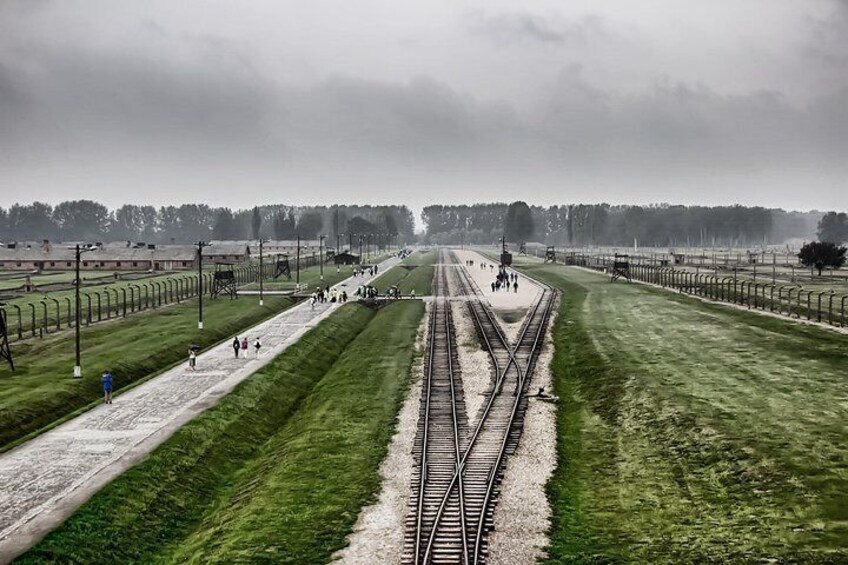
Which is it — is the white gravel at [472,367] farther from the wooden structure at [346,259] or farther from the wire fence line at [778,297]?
the wooden structure at [346,259]

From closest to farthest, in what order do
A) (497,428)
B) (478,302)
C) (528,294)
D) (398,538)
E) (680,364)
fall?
(398,538), (497,428), (680,364), (478,302), (528,294)

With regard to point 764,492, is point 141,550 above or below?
below

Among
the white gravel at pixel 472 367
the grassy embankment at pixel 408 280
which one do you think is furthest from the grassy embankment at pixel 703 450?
the grassy embankment at pixel 408 280

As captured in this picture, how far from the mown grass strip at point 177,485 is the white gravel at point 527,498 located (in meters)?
9.32

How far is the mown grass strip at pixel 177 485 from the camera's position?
20641 millimetres

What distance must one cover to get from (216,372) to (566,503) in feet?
84.4

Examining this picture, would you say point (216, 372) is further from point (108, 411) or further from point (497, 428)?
point (497, 428)

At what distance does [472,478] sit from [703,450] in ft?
27.6

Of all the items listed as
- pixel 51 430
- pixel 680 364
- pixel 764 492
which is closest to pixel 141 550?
pixel 51 430

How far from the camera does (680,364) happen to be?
42.1m

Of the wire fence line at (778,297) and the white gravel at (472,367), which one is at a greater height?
the wire fence line at (778,297)

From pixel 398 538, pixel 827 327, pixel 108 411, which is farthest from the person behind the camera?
pixel 827 327

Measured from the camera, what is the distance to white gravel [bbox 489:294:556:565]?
19344mm

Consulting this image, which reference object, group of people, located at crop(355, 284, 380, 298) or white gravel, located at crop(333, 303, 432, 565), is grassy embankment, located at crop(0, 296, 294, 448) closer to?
group of people, located at crop(355, 284, 380, 298)
